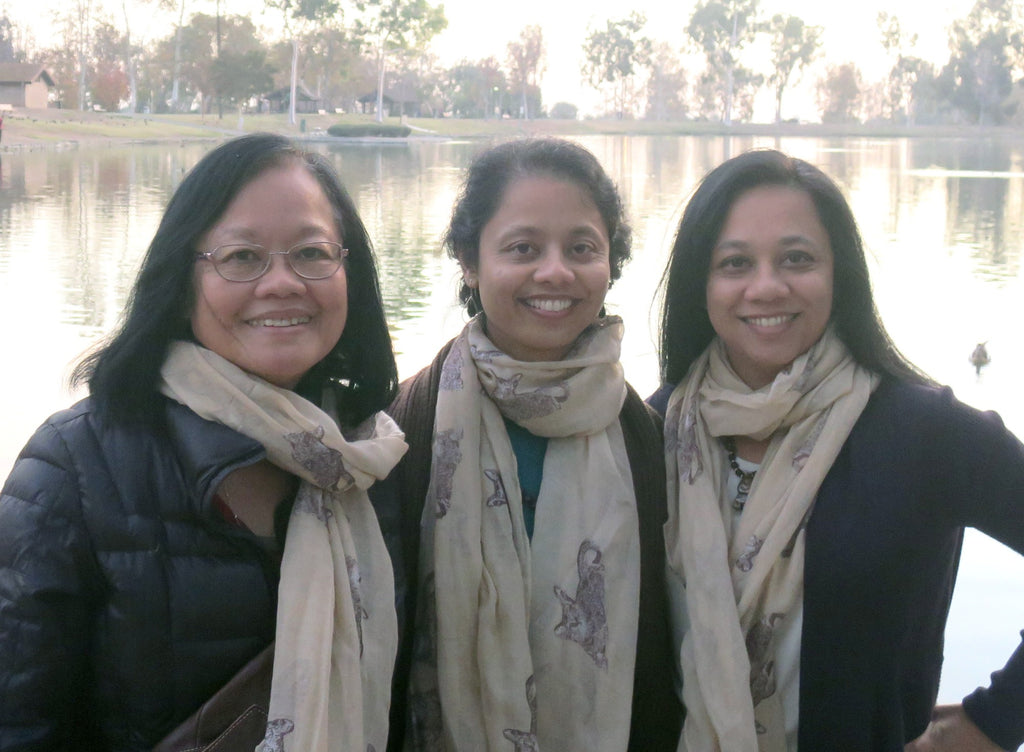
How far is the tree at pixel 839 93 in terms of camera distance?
7775cm

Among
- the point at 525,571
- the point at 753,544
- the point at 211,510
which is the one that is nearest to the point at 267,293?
the point at 211,510

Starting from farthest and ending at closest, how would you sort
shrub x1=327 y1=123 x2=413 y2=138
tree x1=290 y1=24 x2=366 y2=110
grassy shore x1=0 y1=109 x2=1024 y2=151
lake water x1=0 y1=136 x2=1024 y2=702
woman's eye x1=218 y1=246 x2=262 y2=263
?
tree x1=290 y1=24 x2=366 y2=110
shrub x1=327 y1=123 x2=413 y2=138
grassy shore x1=0 y1=109 x2=1024 y2=151
lake water x1=0 y1=136 x2=1024 y2=702
woman's eye x1=218 y1=246 x2=262 y2=263

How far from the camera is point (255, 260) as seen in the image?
1867mm

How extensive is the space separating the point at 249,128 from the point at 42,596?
147 feet

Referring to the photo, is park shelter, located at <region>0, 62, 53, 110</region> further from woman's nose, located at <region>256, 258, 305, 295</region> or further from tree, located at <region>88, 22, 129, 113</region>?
A: woman's nose, located at <region>256, 258, 305, 295</region>

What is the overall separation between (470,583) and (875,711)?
78 cm

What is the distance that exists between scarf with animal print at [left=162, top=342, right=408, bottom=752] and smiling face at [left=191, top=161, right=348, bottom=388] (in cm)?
4

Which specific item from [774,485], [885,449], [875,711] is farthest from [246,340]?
[875,711]

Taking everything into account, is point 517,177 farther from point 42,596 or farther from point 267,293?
point 42,596

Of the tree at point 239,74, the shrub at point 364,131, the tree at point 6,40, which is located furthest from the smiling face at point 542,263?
the tree at point 6,40

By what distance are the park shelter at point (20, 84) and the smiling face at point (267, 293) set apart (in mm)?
43706

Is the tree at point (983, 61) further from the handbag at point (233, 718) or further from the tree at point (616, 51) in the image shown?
the handbag at point (233, 718)

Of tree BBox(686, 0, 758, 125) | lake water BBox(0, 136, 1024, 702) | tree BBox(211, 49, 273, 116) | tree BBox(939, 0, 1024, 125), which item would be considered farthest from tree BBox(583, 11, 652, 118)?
lake water BBox(0, 136, 1024, 702)

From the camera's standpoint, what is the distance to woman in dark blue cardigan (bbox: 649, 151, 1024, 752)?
2002 millimetres
